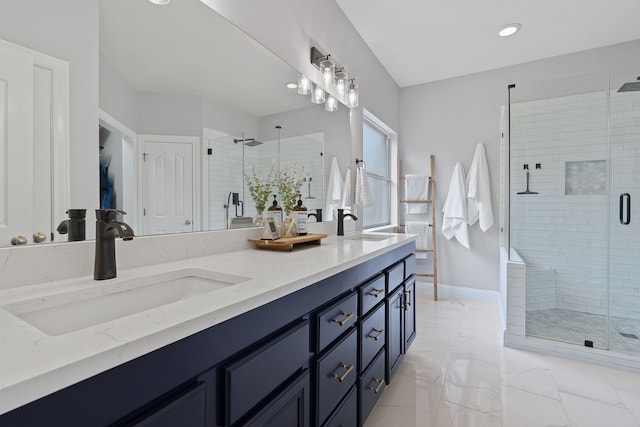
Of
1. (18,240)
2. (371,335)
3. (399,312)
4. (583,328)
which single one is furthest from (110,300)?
(583,328)

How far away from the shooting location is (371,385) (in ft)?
5.04

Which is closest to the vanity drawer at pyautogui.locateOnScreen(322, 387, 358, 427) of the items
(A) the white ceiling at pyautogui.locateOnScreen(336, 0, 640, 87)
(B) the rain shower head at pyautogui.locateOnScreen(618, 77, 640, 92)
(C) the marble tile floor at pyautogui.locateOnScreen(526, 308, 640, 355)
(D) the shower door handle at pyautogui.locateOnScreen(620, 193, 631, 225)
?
(C) the marble tile floor at pyautogui.locateOnScreen(526, 308, 640, 355)

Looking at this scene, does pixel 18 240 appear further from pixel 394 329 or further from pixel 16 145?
pixel 394 329

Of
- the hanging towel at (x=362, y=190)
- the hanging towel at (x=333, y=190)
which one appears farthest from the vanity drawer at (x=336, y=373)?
the hanging towel at (x=362, y=190)

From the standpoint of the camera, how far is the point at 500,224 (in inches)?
139

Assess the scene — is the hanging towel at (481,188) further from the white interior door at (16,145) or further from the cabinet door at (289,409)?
the white interior door at (16,145)

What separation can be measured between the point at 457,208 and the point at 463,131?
924 mm

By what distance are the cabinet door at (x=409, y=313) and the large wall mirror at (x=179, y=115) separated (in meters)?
1.14

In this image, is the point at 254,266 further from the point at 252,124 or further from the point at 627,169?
the point at 627,169

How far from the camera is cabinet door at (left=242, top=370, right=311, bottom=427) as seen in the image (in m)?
0.79

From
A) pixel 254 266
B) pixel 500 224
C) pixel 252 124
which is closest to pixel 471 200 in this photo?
pixel 500 224

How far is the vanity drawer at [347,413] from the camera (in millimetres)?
1177

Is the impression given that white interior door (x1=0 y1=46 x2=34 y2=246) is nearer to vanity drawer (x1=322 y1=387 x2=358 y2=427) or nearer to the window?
vanity drawer (x1=322 y1=387 x2=358 y2=427)

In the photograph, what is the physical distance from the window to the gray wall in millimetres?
299
